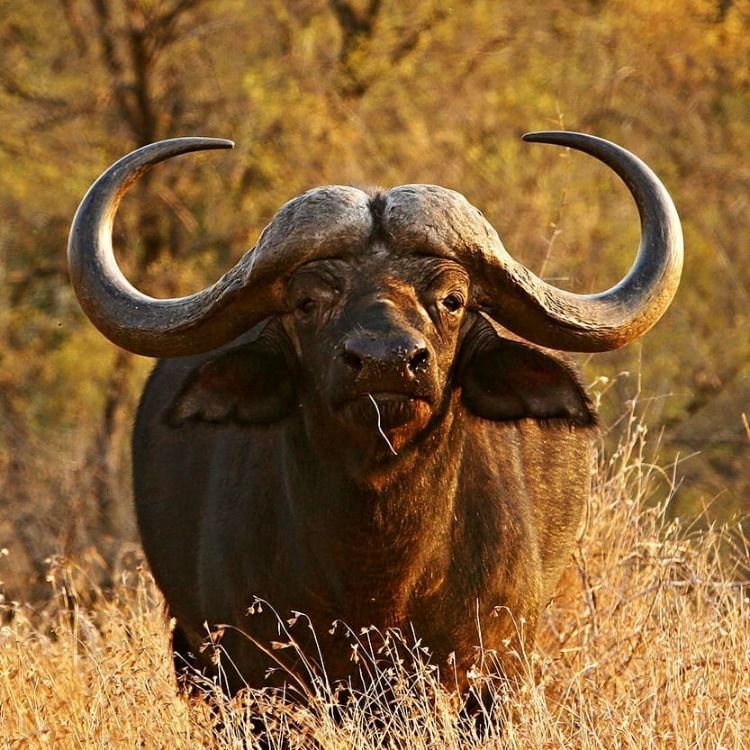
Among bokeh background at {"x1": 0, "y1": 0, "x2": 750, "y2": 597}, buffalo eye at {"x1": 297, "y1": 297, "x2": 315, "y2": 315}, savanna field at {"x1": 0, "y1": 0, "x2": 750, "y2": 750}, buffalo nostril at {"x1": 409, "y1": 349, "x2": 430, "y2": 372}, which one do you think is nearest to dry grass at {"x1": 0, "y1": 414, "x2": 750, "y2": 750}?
buffalo nostril at {"x1": 409, "y1": 349, "x2": 430, "y2": 372}

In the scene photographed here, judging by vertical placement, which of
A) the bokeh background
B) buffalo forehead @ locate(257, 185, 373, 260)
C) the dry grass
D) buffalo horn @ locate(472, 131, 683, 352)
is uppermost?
the bokeh background

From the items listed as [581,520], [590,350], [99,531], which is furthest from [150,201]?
[590,350]

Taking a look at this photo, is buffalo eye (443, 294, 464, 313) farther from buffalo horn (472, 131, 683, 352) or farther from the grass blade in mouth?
the grass blade in mouth

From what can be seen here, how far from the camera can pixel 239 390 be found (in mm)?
5492

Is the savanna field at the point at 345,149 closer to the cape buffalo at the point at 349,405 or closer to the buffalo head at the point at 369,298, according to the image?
the cape buffalo at the point at 349,405

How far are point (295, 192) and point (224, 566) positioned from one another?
8.41 m

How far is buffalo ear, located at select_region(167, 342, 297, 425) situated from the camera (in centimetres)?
541

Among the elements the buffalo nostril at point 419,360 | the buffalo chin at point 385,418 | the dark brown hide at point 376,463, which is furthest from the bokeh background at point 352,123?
the buffalo nostril at point 419,360

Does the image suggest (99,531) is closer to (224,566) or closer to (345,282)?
(224,566)

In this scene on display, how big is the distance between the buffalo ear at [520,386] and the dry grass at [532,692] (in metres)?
0.74

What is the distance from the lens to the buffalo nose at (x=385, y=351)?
4.76 m

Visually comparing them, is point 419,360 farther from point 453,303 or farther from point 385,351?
point 453,303

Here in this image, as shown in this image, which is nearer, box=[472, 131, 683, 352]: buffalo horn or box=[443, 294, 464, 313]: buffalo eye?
box=[443, 294, 464, 313]: buffalo eye

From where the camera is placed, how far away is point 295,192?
13.9 m
